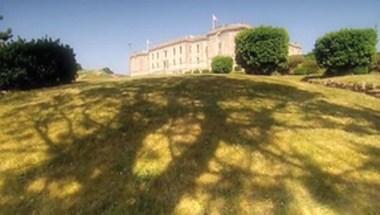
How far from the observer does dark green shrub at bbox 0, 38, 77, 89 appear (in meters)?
15.9

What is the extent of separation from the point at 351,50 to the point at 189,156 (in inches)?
646

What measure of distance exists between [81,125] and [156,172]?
2.78m

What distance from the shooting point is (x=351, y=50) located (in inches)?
811

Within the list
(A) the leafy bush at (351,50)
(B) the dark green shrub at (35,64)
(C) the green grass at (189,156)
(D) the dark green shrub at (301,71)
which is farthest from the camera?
(D) the dark green shrub at (301,71)

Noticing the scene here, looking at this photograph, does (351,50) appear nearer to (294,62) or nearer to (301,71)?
(301,71)

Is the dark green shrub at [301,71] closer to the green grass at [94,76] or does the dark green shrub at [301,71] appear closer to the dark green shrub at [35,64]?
the green grass at [94,76]

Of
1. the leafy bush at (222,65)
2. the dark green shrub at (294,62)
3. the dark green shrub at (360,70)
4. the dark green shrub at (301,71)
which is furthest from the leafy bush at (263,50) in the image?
the leafy bush at (222,65)

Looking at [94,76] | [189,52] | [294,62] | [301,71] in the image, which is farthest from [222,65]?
[189,52]

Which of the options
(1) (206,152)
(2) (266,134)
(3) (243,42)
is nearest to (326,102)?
(2) (266,134)

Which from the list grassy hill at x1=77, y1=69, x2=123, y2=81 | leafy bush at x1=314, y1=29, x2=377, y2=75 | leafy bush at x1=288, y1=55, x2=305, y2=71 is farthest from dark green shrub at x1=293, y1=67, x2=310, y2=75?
grassy hill at x1=77, y1=69, x2=123, y2=81

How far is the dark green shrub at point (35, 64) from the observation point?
15891mm

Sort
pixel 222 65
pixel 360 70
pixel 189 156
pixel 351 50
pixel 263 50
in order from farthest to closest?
pixel 222 65, pixel 263 50, pixel 360 70, pixel 351 50, pixel 189 156

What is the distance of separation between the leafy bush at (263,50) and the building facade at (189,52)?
1673 inches

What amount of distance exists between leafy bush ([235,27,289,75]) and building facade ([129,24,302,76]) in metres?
42.5
